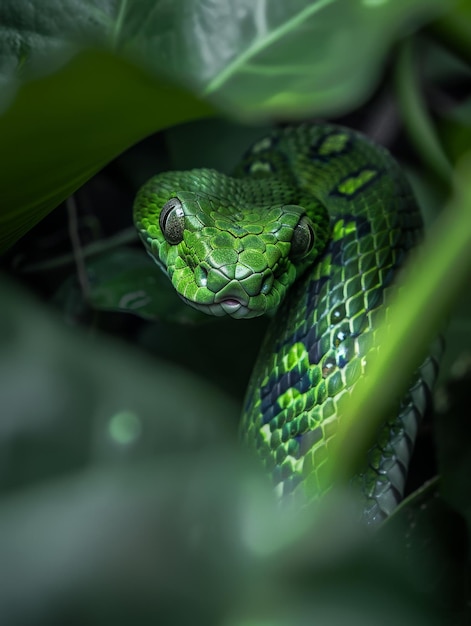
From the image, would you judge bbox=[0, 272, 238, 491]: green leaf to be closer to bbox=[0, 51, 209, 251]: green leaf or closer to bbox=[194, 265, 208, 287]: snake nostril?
bbox=[0, 51, 209, 251]: green leaf

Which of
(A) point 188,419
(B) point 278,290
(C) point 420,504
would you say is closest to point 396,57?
(B) point 278,290

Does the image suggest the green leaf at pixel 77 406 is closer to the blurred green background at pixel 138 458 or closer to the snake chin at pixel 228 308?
the blurred green background at pixel 138 458

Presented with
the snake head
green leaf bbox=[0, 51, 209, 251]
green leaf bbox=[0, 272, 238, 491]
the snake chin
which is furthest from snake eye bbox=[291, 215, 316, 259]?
green leaf bbox=[0, 272, 238, 491]

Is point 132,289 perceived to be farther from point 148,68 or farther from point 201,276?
point 148,68

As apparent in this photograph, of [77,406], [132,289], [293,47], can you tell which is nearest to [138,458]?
[77,406]

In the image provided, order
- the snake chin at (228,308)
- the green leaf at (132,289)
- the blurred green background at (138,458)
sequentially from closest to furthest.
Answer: the blurred green background at (138,458)
the snake chin at (228,308)
the green leaf at (132,289)

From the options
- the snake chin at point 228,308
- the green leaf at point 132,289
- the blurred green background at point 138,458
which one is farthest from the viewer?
the green leaf at point 132,289

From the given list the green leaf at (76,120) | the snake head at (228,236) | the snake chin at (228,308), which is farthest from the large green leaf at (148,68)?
the snake chin at (228,308)
